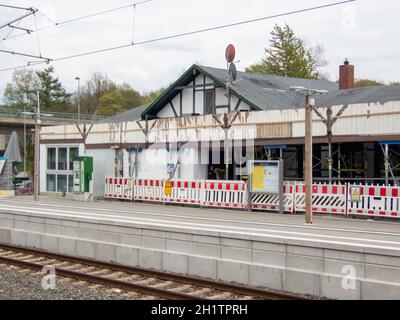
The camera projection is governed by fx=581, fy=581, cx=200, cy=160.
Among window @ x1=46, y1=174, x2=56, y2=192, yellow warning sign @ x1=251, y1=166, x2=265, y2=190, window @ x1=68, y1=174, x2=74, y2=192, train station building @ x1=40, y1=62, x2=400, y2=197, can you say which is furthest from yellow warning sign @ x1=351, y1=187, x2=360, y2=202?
window @ x1=46, y1=174, x2=56, y2=192

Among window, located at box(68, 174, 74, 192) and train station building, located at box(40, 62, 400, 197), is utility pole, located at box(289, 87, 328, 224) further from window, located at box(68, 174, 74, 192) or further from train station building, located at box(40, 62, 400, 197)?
window, located at box(68, 174, 74, 192)

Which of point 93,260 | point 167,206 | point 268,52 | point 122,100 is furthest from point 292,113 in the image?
point 122,100

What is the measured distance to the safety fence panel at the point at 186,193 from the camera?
22734 mm

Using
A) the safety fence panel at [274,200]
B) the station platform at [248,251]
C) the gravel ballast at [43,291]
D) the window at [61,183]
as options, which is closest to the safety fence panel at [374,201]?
the station platform at [248,251]

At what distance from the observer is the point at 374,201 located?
18.0 m

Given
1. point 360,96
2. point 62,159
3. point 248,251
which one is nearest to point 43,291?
point 248,251

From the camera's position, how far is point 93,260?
1337 centimetres

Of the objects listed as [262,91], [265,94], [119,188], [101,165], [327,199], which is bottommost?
[327,199]

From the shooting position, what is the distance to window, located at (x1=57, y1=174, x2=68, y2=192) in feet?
97.5

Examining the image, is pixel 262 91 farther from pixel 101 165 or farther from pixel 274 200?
pixel 274 200

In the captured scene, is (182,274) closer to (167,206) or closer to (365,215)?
(365,215)

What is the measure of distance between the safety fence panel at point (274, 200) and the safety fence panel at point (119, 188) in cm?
706

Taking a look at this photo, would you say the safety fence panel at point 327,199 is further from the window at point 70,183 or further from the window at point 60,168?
the window at point 60,168

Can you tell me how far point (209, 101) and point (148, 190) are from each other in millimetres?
5999
